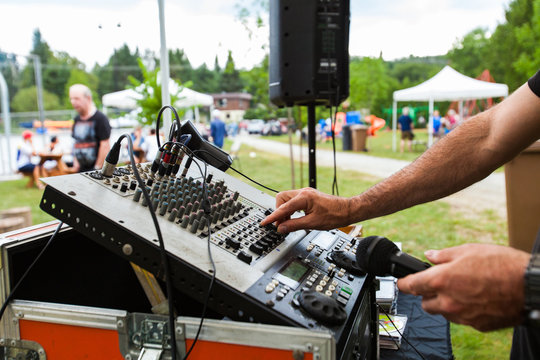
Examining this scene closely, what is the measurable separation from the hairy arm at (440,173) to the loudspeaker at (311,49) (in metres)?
1.31

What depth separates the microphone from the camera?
0.94 m

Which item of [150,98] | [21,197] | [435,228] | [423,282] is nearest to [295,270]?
[423,282]

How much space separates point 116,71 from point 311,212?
4496cm

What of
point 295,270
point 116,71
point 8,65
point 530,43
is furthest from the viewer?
point 116,71

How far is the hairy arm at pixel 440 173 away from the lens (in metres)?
1.27

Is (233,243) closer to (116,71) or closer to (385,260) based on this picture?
(385,260)

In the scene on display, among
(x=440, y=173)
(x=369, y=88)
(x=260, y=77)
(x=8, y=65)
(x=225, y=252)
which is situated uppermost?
(x=8, y=65)

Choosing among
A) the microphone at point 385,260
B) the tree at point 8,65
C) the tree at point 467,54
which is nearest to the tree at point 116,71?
the tree at point 8,65

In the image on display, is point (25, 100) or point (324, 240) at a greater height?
point (25, 100)

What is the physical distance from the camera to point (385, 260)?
98cm

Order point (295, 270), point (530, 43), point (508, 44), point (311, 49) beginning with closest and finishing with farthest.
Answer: point (295, 270), point (311, 49), point (530, 43), point (508, 44)

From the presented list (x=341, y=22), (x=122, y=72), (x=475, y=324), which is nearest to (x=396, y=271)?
(x=475, y=324)

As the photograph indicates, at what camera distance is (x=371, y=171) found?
38.2 feet

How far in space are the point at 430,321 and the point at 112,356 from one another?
1390 millimetres
